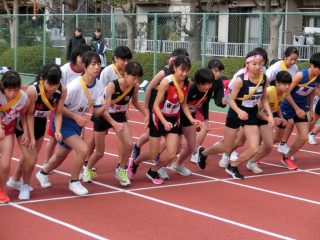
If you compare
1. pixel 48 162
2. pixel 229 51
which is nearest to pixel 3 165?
pixel 48 162

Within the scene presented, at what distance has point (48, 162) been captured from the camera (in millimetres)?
8773

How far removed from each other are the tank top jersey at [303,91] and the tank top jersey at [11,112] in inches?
176

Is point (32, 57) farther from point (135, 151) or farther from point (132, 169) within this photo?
point (132, 169)

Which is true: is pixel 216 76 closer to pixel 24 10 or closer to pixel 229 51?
pixel 229 51

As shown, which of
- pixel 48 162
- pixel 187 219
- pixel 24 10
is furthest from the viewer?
A: pixel 24 10

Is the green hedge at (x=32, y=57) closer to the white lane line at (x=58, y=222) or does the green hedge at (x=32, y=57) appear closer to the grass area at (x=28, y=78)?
the grass area at (x=28, y=78)

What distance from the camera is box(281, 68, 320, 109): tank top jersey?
10.3 meters

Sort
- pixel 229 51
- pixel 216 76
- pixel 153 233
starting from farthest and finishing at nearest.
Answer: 1. pixel 229 51
2. pixel 216 76
3. pixel 153 233

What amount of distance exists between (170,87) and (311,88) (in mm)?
2675

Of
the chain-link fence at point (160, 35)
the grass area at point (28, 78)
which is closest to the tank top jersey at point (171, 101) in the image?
the chain-link fence at point (160, 35)

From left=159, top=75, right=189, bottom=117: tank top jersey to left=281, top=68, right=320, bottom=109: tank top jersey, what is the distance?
7.28 feet

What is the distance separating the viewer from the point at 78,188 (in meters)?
8.23

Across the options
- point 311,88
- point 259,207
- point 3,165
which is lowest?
point 259,207

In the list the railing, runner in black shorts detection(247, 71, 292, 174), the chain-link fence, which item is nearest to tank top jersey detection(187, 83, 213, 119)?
runner in black shorts detection(247, 71, 292, 174)
